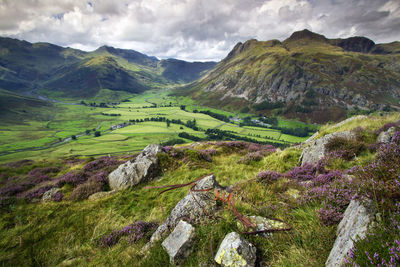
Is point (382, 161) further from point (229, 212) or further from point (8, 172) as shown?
point (8, 172)

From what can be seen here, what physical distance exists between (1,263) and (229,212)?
20.6 feet

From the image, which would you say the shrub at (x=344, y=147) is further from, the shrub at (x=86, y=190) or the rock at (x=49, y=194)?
the rock at (x=49, y=194)

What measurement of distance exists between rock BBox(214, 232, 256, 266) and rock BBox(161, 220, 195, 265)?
729 mm

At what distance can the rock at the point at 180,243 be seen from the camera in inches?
146

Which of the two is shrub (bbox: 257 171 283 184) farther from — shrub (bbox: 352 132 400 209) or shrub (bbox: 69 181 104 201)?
shrub (bbox: 69 181 104 201)

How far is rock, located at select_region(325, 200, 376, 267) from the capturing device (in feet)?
8.87

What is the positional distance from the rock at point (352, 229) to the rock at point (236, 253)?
1282 millimetres

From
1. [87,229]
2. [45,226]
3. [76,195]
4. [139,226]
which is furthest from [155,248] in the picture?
[76,195]

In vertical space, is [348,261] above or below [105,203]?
above

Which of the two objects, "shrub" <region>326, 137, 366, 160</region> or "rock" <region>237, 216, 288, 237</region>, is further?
"shrub" <region>326, 137, 366, 160</region>

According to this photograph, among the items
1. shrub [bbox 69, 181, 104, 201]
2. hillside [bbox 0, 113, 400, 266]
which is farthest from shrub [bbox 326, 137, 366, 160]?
shrub [bbox 69, 181, 104, 201]

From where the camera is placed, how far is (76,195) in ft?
27.5

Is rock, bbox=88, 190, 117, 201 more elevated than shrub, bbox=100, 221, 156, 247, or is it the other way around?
shrub, bbox=100, 221, 156, 247

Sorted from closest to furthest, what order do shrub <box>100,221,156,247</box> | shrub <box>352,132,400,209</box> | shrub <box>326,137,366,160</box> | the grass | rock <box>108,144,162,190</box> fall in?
1. shrub <box>352,132,400,209</box>
2. the grass
3. shrub <box>100,221,156,247</box>
4. shrub <box>326,137,366,160</box>
5. rock <box>108,144,162,190</box>
